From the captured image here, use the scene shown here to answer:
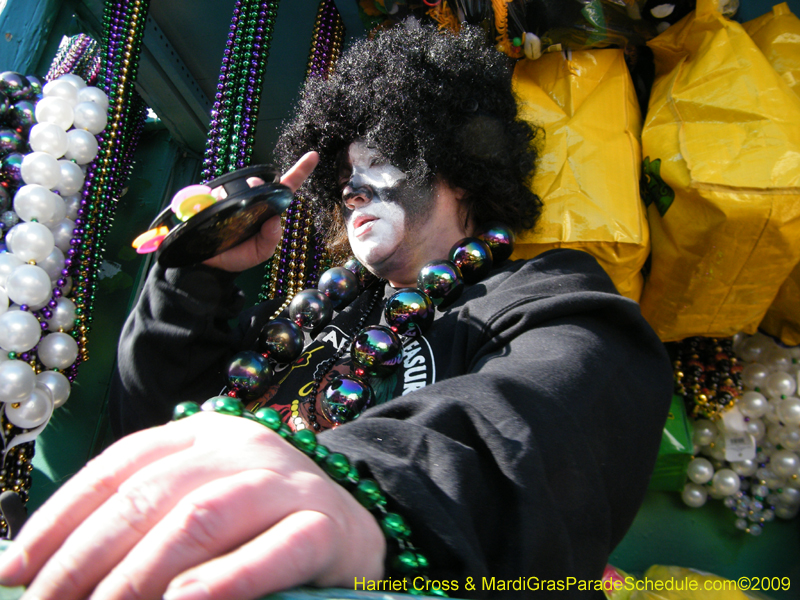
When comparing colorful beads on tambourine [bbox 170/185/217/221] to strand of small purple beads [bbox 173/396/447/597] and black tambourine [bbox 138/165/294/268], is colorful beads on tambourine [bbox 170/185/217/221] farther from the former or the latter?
strand of small purple beads [bbox 173/396/447/597]

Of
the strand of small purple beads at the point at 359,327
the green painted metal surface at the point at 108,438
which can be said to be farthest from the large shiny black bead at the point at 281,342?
the green painted metal surface at the point at 108,438

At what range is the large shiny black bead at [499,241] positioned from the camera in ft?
4.05

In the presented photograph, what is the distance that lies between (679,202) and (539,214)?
0.33 m

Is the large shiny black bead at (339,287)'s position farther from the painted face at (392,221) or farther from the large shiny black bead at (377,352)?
the large shiny black bead at (377,352)

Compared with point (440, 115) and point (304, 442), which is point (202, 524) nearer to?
point (304, 442)

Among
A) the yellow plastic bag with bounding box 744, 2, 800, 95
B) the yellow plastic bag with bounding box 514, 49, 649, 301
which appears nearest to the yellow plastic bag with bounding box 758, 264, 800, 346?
the yellow plastic bag with bounding box 514, 49, 649, 301

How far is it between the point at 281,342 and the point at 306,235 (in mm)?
650

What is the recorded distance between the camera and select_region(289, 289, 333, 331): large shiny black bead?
3.86 feet

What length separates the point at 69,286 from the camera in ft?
4.45

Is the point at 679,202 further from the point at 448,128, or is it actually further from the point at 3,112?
the point at 3,112

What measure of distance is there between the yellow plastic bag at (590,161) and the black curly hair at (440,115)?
0.05m

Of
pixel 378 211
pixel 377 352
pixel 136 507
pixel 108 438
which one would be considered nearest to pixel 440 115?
pixel 378 211

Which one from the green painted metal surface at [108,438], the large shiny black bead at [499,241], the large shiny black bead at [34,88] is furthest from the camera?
the green painted metal surface at [108,438]

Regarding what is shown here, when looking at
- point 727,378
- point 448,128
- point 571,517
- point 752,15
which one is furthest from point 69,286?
point 752,15
